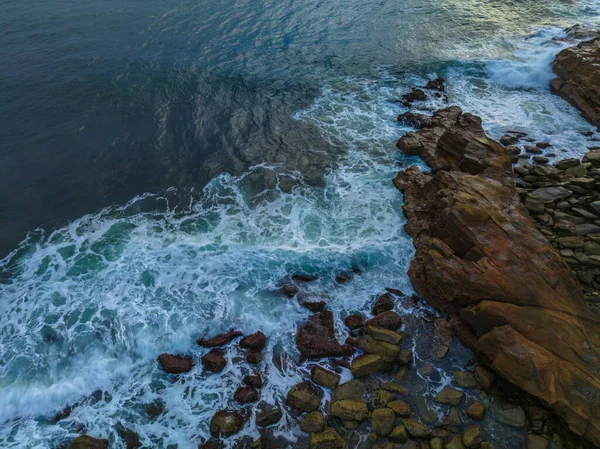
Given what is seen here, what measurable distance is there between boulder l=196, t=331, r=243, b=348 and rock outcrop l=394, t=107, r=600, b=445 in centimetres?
699

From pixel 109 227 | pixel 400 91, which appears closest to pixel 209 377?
pixel 109 227

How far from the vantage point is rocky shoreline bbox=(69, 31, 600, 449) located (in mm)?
11047

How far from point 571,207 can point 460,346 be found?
8.36 meters

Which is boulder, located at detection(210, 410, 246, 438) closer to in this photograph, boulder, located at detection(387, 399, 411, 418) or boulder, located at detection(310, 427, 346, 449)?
boulder, located at detection(310, 427, 346, 449)

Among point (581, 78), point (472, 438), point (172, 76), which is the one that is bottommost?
point (472, 438)

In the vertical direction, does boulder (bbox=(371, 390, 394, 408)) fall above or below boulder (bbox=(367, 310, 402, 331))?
below

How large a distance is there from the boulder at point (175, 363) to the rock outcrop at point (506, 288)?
8590 millimetres

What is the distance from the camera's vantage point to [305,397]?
11.8 m

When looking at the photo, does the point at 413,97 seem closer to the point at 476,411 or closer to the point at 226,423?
the point at 476,411

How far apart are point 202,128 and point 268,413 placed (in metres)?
16.7

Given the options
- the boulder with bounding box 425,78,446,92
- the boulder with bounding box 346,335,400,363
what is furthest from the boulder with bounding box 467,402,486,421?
the boulder with bounding box 425,78,446,92

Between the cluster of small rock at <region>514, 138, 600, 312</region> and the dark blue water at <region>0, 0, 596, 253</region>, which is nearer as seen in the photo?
the cluster of small rock at <region>514, 138, 600, 312</region>

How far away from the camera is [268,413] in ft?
38.0

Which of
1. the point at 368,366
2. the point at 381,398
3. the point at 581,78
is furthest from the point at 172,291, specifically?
the point at 581,78
